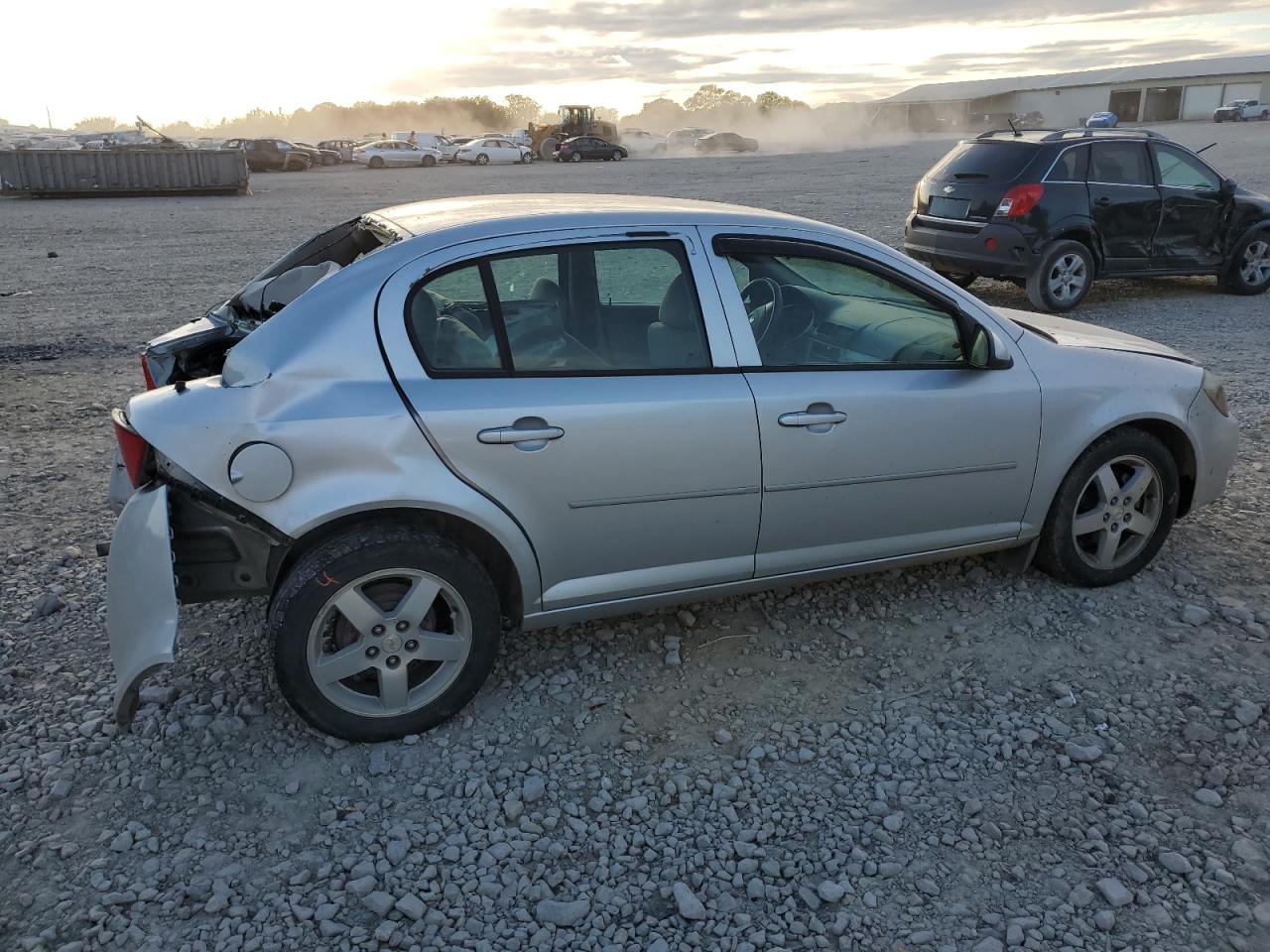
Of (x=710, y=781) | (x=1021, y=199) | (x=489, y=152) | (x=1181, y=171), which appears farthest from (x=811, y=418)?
(x=489, y=152)

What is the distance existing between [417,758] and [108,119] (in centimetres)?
16846

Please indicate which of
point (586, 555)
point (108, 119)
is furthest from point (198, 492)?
point (108, 119)

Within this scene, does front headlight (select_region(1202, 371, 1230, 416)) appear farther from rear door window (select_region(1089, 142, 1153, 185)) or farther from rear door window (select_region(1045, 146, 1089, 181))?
rear door window (select_region(1089, 142, 1153, 185))

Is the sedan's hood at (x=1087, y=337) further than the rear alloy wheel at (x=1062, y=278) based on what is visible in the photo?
No

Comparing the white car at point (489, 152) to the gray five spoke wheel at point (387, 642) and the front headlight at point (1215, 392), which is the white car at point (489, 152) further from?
the gray five spoke wheel at point (387, 642)

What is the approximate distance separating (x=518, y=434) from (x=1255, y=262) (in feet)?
36.1

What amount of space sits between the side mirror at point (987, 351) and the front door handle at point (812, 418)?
644mm

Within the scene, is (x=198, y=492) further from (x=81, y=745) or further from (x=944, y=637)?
(x=944, y=637)

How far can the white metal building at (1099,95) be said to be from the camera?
6775 centimetres

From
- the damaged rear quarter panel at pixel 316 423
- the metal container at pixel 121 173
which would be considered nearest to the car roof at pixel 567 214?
the damaged rear quarter panel at pixel 316 423

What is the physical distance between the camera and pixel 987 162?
9977 millimetres

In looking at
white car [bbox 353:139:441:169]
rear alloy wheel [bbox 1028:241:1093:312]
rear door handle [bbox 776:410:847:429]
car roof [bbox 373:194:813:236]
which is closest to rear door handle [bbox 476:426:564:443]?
car roof [bbox 373:194:813:236]

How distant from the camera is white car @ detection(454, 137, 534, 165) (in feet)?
152

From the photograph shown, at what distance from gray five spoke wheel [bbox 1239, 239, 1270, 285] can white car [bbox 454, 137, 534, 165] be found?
130ft
